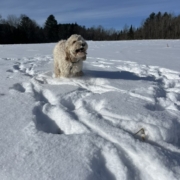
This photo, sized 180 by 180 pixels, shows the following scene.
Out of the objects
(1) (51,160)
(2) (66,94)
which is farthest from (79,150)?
(2) (66,94)

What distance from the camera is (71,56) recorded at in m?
4.24

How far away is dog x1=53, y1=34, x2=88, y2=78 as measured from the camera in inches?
162

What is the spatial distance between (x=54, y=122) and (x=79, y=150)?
2.35 feet

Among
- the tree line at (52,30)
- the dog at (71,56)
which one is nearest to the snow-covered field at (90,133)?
the dog at (71,56)

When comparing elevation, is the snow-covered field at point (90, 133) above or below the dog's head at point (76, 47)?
below

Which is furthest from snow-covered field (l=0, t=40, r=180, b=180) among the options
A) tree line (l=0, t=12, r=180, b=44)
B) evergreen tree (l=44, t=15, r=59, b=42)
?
evergreen tree (l=44, t=15, r=59, b=42)

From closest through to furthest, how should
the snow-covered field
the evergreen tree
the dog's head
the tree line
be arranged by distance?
the snow-covered field < the dog's head < the tree line < the evergreen tree

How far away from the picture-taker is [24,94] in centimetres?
329

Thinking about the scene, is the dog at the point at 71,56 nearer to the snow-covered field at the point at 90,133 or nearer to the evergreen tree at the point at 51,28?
the snow-covered field at the point at 90,133

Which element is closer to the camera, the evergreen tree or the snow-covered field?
the snow-covered field

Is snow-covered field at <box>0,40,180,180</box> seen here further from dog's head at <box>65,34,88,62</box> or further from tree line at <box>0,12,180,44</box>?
tree line at <box>0,12,180,44</box>

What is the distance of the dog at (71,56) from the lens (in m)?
4.11

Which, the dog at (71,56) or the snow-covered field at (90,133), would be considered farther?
the dog at (71,56)

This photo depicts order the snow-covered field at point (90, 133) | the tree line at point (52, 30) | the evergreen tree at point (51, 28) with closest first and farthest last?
the snow-covered field at point (90, 133)
the tree line at point (52, 30)
the evergreen tree at point (51, 28)
